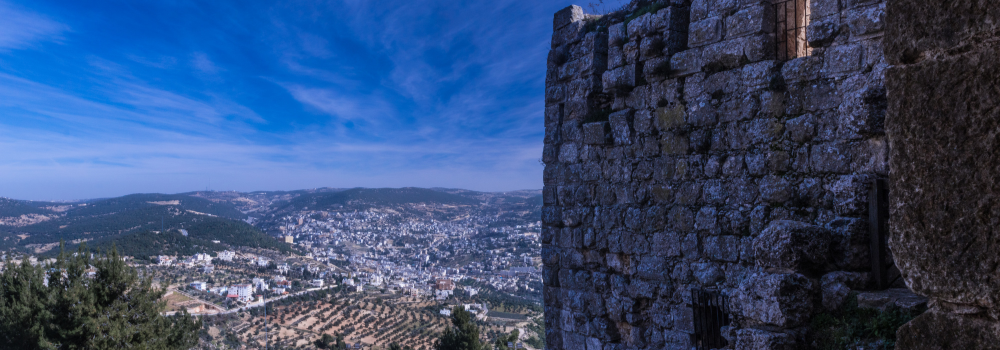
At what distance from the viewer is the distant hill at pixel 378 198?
9888 centimetres

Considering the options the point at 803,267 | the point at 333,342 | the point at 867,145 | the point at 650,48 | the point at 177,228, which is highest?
the point at 650,48

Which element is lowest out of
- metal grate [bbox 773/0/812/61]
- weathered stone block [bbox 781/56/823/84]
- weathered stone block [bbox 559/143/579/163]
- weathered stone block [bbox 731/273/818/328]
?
weathered stone block [bbox 731/273/818/328]

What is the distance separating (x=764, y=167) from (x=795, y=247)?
939mm

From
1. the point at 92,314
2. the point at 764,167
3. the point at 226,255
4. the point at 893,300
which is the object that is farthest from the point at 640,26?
the point at 226,255

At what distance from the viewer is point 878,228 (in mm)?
2977

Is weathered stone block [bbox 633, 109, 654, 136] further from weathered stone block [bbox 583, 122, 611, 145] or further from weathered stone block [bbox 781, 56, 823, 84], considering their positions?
weathered stone block [bbox 781, 56, 823, 84]

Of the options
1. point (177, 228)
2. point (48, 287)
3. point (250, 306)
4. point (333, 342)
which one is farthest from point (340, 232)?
point (48, 287)

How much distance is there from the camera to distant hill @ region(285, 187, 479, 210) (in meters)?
98.9

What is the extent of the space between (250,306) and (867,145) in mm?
44006

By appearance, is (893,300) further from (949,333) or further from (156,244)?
(156,244)

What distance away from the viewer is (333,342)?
33469 millimetres

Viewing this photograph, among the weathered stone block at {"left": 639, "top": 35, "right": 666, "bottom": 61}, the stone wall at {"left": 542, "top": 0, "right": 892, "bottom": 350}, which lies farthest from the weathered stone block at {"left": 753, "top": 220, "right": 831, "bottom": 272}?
the weathered stone block at {"left": 639, "top": 35, "right": 666, "bottom": 61}

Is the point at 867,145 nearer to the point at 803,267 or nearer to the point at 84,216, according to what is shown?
the point at 803,267

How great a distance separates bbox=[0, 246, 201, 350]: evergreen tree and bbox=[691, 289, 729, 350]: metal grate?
1096 centimetres
